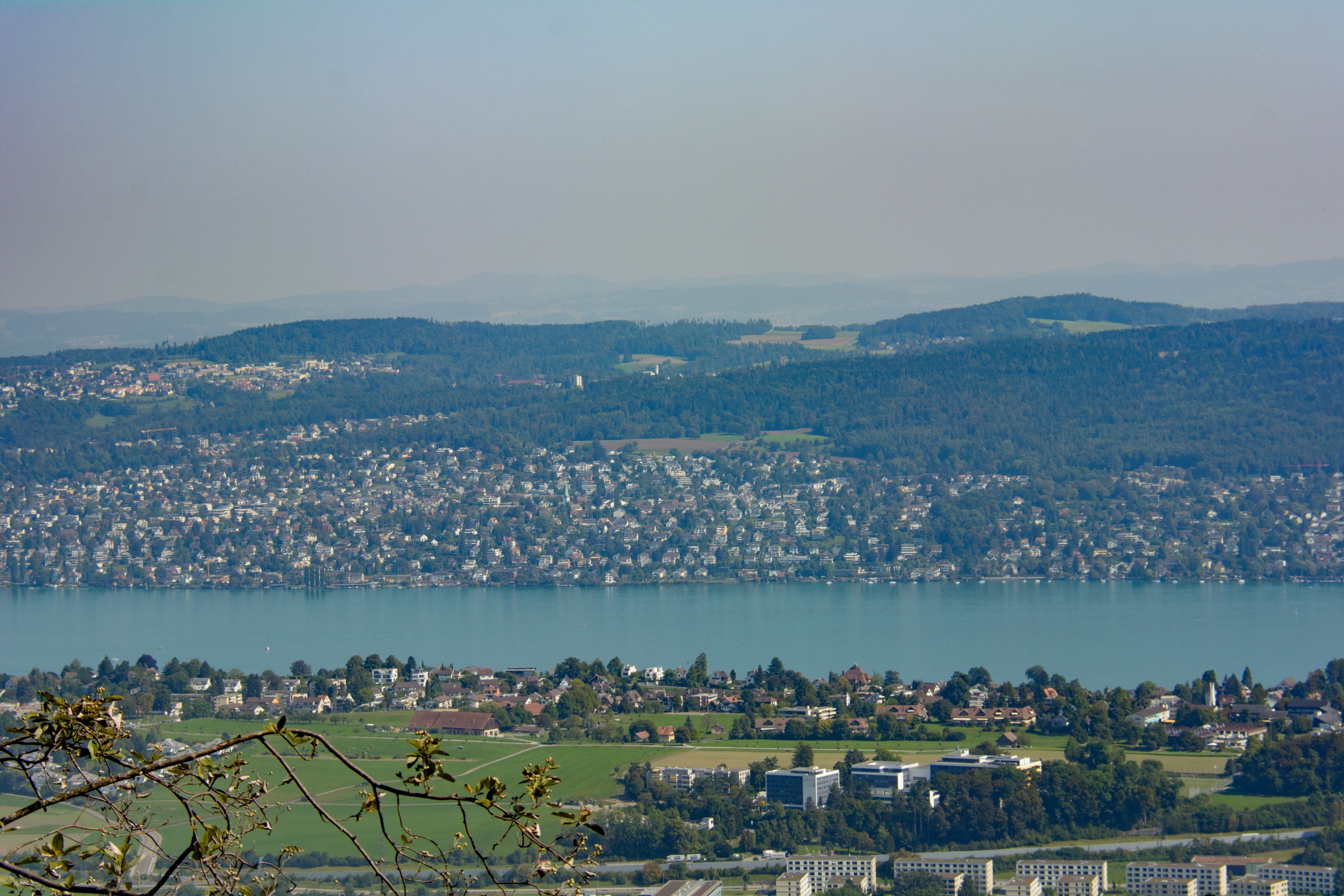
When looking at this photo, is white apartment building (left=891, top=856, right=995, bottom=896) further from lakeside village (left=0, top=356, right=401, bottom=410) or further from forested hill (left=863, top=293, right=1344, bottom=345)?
forested hill (left=863, top=293, right=1344, bottom=345)

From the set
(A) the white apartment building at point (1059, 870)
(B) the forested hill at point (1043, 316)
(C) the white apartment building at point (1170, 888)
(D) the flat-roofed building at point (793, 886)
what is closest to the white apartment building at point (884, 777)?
(A) the white apartment building at point (1059, 870)

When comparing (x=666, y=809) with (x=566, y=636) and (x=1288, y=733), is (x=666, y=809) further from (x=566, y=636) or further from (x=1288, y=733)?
(x=566, y=636)

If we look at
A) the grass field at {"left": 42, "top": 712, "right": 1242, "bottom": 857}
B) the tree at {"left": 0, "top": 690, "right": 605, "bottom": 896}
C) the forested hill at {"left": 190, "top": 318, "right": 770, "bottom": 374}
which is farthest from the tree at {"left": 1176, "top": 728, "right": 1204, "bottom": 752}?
the forested hill at {"left": 190, "top": 318, "right": 770, "bottom": 374}

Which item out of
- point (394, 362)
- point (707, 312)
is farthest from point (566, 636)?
point (707, 312)

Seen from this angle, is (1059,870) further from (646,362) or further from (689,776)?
(646,362)

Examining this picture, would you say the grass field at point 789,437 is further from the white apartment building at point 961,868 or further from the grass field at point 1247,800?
the white apartment building at point 961,868

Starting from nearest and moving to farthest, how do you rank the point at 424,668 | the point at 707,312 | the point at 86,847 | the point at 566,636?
the point at 86,847
the point at 424,668
the point at 566,636
the point at 707,312
